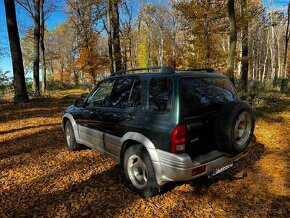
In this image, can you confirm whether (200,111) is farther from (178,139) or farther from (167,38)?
(167,38)

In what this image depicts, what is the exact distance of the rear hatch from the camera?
302 centimetres

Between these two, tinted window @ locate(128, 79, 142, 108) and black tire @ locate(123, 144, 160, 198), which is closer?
black tire @ locate(123, 144, 160, 198)

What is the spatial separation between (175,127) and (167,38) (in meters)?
32.7

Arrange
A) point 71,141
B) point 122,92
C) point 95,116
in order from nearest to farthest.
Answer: point 122,92, point 95,116, point 71,141

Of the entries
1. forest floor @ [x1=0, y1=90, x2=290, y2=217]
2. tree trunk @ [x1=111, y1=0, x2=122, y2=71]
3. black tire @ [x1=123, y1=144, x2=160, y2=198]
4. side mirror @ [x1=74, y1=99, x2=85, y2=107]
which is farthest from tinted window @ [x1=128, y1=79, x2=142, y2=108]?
tree trunk @ [x1=111, y1=0, x2=122, y2=71]

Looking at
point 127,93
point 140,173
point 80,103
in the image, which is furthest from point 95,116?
point 140,173

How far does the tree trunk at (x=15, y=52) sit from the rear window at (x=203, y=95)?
11.6m

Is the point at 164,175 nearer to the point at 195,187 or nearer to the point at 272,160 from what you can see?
the point at 195,187

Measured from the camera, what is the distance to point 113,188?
3807 millimetres

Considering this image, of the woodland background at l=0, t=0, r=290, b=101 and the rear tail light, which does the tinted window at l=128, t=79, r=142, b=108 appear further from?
the woodland background at l=0, t=0, r=290, b=101

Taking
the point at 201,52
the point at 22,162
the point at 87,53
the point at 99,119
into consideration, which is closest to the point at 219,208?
the point at 99,119

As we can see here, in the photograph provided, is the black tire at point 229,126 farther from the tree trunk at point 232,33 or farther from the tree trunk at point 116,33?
the tree trunk at point 116,33

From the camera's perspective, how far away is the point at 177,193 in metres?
3.60

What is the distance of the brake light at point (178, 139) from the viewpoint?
289 cm
